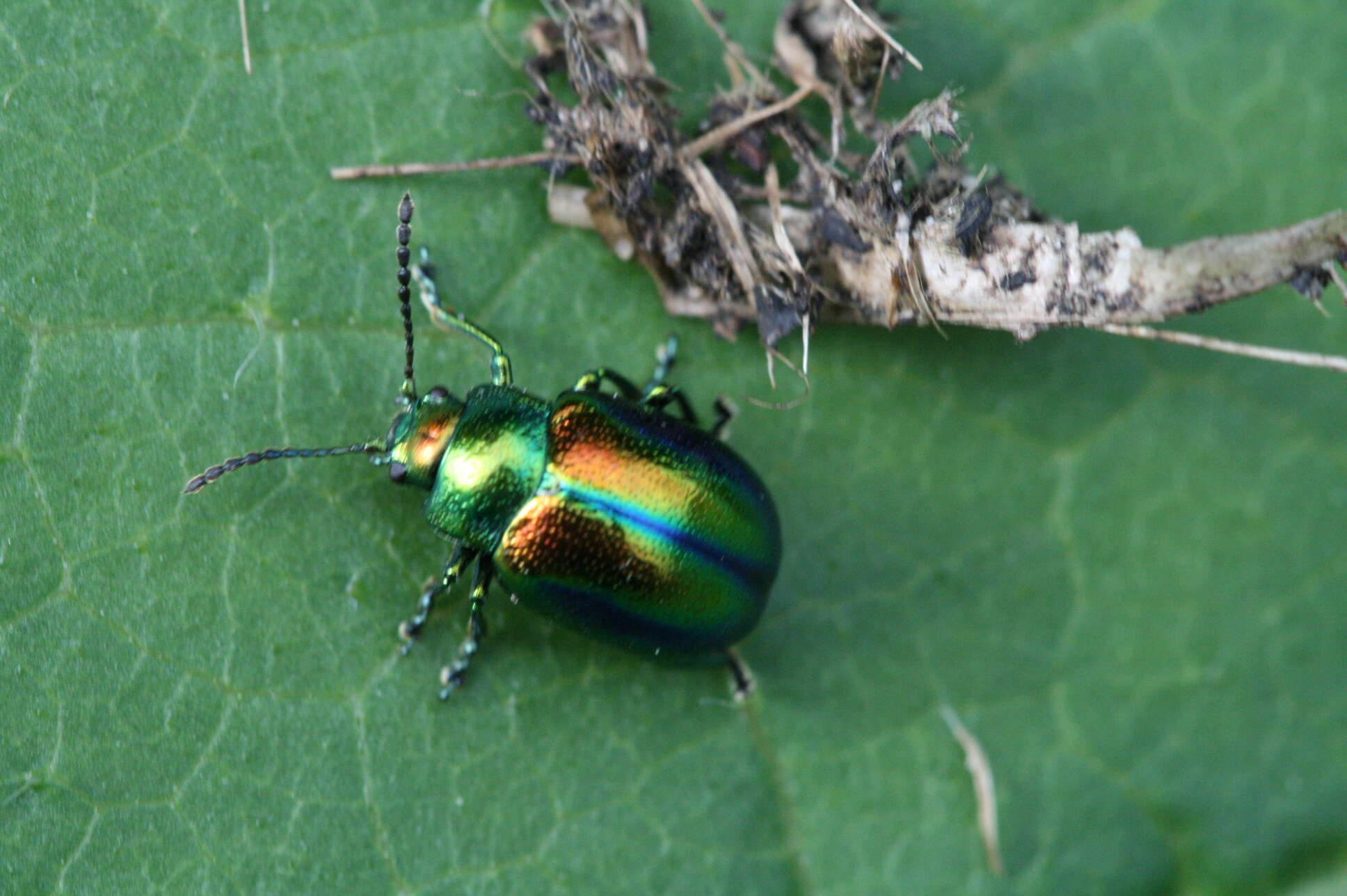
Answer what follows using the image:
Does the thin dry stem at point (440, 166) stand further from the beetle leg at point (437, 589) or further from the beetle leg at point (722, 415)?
the beetle leg at point (437, 589)

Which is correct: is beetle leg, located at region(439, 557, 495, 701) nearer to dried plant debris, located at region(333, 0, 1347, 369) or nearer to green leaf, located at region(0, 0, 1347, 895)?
green leaf, located at region(0, 0, 1347, 895)

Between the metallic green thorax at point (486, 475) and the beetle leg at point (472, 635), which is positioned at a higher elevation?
the metallic green thorax at point (486, 475)

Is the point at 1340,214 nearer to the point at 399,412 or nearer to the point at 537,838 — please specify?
the point at 399,412

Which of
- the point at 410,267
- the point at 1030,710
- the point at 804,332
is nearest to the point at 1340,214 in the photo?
the point at 804,332

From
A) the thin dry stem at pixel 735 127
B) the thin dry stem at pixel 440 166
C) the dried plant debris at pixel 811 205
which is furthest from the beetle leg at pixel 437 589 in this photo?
the thin dry stem at pixel 735 127

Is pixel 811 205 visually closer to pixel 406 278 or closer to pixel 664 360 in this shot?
pixel 664 360

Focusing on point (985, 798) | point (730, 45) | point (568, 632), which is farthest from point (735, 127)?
point (985, 798)

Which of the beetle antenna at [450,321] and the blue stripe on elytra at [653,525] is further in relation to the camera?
the beetle antenna at [450,321]

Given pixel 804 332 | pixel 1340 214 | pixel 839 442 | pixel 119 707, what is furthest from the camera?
pixel 839 442
